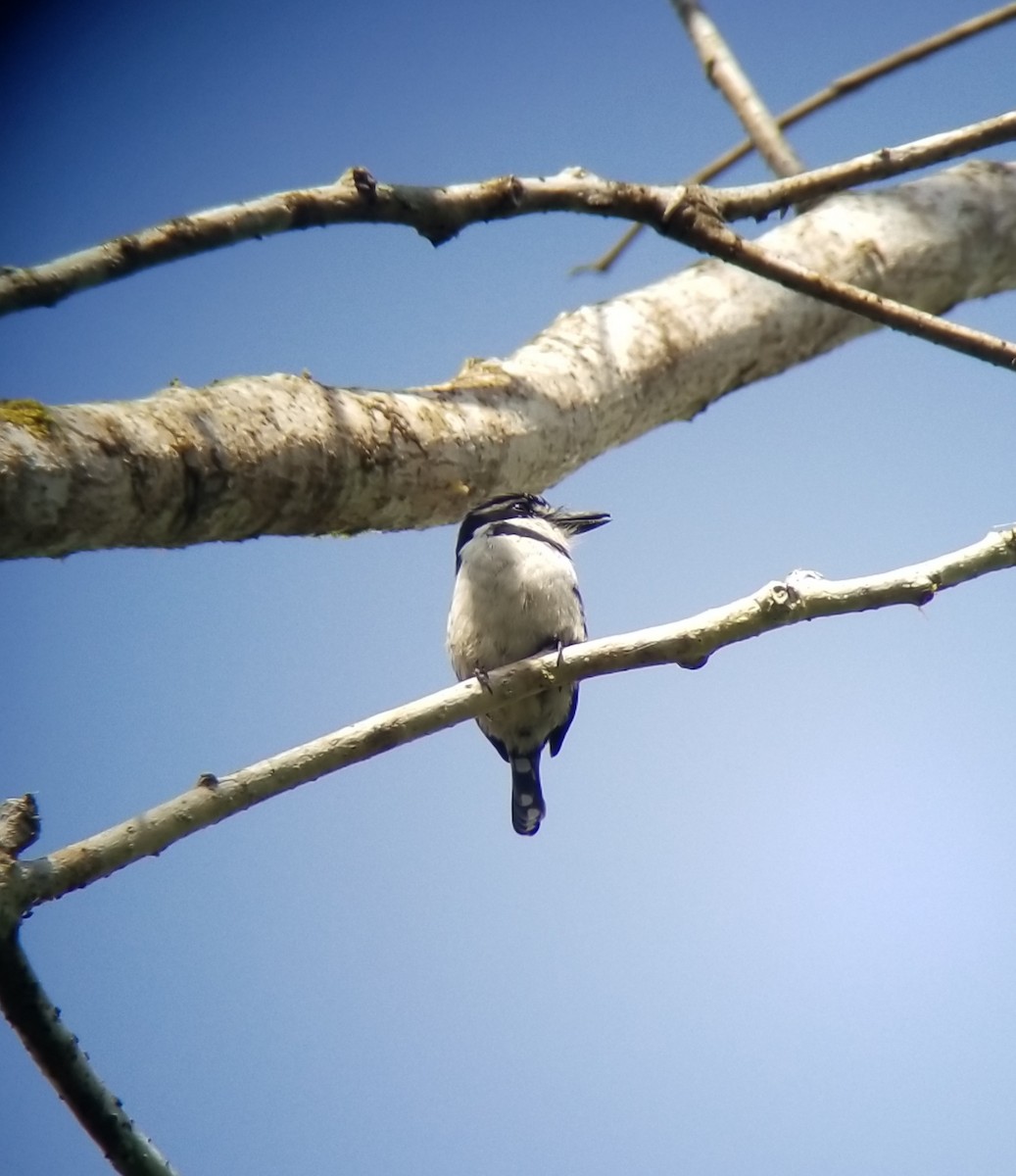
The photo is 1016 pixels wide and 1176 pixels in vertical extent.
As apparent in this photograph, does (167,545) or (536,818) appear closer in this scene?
(167,545)

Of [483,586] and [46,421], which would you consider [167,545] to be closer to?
[46,421]

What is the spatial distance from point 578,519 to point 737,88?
178 cm

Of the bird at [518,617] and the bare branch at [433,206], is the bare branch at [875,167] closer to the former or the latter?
the bare branch at [433,206]

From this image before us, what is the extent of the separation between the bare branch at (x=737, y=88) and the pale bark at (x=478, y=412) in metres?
0.60

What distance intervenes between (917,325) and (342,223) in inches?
52.1

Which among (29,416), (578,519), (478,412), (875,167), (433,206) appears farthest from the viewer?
(578,519)

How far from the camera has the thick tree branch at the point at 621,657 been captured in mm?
2078

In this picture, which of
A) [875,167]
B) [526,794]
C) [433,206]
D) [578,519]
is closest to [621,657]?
[433,206]

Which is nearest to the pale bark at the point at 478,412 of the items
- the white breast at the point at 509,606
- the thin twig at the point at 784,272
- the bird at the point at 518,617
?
the thin twig at the point at 784,272

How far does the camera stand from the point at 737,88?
452 cm

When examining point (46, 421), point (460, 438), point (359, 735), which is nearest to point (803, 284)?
point (460, 438)

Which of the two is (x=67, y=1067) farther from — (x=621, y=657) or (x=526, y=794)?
(x=526, y=794)

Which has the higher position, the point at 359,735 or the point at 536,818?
the point at 536,818

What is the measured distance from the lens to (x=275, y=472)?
7.72 feet
